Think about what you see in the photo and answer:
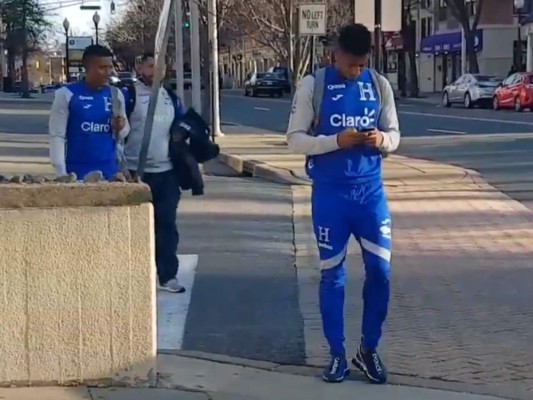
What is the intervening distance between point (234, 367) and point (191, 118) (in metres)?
2.49

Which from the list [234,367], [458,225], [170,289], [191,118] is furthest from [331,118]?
[458,225]

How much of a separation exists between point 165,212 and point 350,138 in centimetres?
275

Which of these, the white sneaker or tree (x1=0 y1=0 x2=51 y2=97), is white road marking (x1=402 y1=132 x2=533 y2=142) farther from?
tree (x1=0 y1=0 x2=51 y2=97)

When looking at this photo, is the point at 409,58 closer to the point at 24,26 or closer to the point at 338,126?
the point at 24,26

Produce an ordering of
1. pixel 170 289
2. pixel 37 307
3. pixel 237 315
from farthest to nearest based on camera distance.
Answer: pixel 170 289, pixel 237 315, pixel 37 307

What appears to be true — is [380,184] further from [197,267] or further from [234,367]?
[197,267]

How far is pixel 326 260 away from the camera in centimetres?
645

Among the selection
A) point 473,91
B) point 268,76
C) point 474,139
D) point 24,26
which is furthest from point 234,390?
point 24,26

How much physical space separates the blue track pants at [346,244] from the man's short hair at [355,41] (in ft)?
2.48

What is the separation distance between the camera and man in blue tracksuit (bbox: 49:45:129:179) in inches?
308

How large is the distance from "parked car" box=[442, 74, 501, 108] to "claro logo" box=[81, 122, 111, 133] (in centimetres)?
3780

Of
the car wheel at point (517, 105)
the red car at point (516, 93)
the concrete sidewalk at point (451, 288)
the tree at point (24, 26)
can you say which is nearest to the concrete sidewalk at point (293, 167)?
the concrete sidewalk at point (451, 288)

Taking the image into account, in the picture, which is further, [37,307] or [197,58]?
[197,58]

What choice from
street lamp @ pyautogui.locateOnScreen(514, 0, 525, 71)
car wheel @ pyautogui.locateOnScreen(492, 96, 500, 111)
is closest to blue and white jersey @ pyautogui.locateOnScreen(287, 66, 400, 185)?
car wheel @ pyautogui.locateOnScreen(492, 96, 500, 111)
